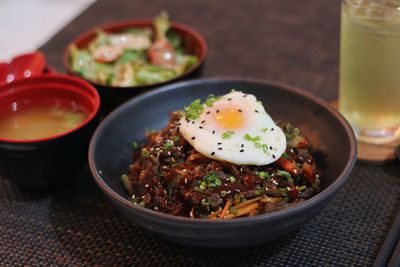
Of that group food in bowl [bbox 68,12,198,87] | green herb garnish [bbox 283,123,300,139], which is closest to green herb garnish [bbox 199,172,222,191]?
green herb garnish [bbox 283,123,300,139]

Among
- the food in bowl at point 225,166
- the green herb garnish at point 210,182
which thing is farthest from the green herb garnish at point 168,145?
the green herb garnish at point 210,182

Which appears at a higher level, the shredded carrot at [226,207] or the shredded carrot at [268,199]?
the shredded carrot at [226,207]

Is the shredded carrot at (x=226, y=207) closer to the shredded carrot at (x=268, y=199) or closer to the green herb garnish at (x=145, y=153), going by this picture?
the shredded carrot at (x=268, y=199)

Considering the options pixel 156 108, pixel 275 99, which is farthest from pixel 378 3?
pixel 156 108

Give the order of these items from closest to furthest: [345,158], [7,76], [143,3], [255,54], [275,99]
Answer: [345,158] → [275,99] → [7,76] → [255,54] → [143,3]

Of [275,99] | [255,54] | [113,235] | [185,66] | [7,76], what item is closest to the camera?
[113,235]

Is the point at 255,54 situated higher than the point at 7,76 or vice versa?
the point at 7,76

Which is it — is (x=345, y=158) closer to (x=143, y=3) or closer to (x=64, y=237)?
(x=64, y=237)
